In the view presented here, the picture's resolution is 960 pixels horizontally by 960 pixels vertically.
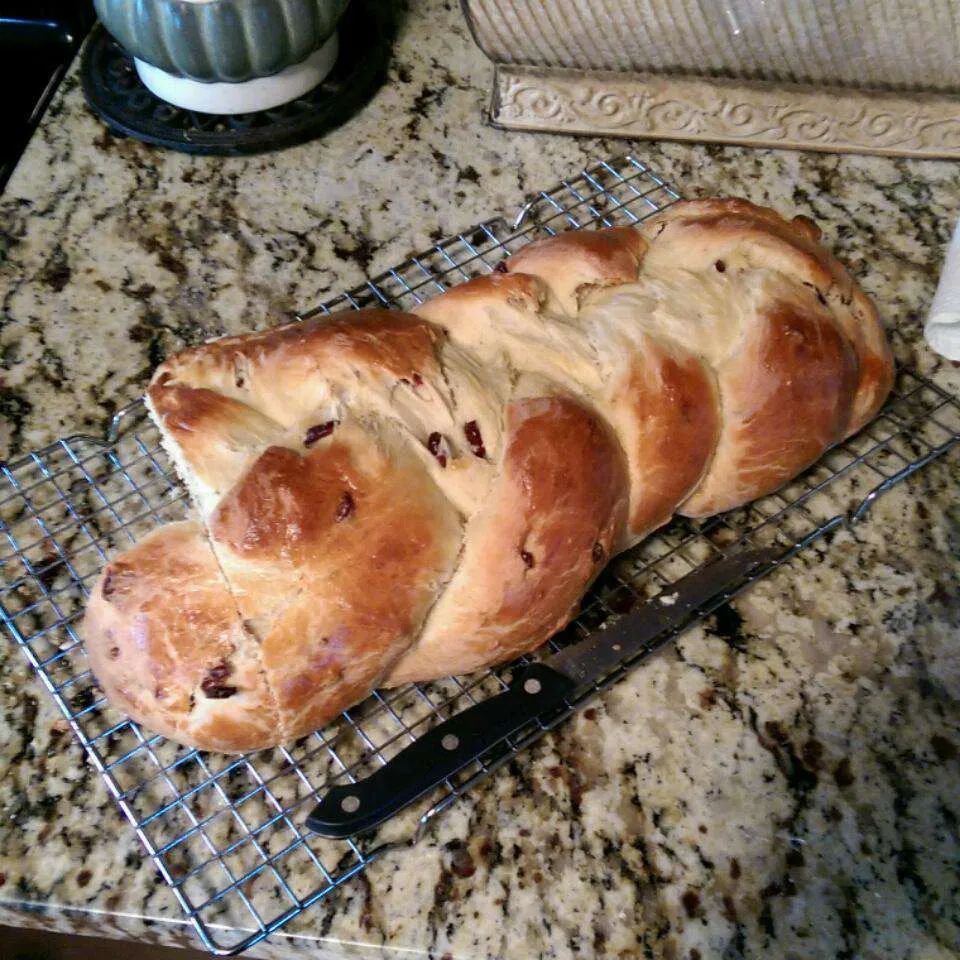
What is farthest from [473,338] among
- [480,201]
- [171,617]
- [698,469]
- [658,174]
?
[658,174]

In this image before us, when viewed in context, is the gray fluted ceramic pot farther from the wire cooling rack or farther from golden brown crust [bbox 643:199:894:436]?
golden brown crust [bbox 643:199:894:436]

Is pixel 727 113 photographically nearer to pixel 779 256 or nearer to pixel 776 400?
pixel 779 256

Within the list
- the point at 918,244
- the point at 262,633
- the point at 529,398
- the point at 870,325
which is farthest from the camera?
the point at 918,244

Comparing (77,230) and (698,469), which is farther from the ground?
(77,230)

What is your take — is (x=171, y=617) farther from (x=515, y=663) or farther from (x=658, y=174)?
(x=658, y=174)

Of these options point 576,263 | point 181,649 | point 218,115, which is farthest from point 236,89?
point 181,649

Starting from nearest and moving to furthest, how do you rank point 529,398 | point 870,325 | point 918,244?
point 529,398 → point 870,325 → point 918,244

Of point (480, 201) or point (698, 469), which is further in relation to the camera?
point (480, 201)
